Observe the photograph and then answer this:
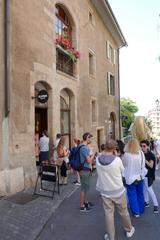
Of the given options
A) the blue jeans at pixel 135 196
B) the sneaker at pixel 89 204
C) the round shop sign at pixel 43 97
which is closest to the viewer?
the blue jeans at pixel 135 196

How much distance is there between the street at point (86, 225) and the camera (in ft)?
16.5

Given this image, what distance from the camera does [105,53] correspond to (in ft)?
68.6

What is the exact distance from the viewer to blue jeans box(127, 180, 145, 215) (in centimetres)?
601

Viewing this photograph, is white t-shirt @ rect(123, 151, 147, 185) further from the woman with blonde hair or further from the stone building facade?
the stone building facade

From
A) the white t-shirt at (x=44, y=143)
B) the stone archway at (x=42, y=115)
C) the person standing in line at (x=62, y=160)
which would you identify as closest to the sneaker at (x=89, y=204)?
the person standing in line at (x=62, y=160)

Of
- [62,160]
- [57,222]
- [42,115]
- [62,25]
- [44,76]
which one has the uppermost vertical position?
[62,25]

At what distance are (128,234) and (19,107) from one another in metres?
5.29

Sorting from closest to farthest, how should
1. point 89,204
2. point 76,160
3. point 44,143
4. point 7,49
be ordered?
point 76,160, point 89,204, point 7,49, point 44,143

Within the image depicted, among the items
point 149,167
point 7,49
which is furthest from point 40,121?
point 149,167

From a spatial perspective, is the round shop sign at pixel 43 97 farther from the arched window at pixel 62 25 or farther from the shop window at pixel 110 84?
the shop window at pixel 110 84

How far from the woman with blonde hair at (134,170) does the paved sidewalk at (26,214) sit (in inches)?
72.6

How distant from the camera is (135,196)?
19.8ft

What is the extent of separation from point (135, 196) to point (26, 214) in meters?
2.40

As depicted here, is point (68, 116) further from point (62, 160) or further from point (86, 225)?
point (86, 225)
